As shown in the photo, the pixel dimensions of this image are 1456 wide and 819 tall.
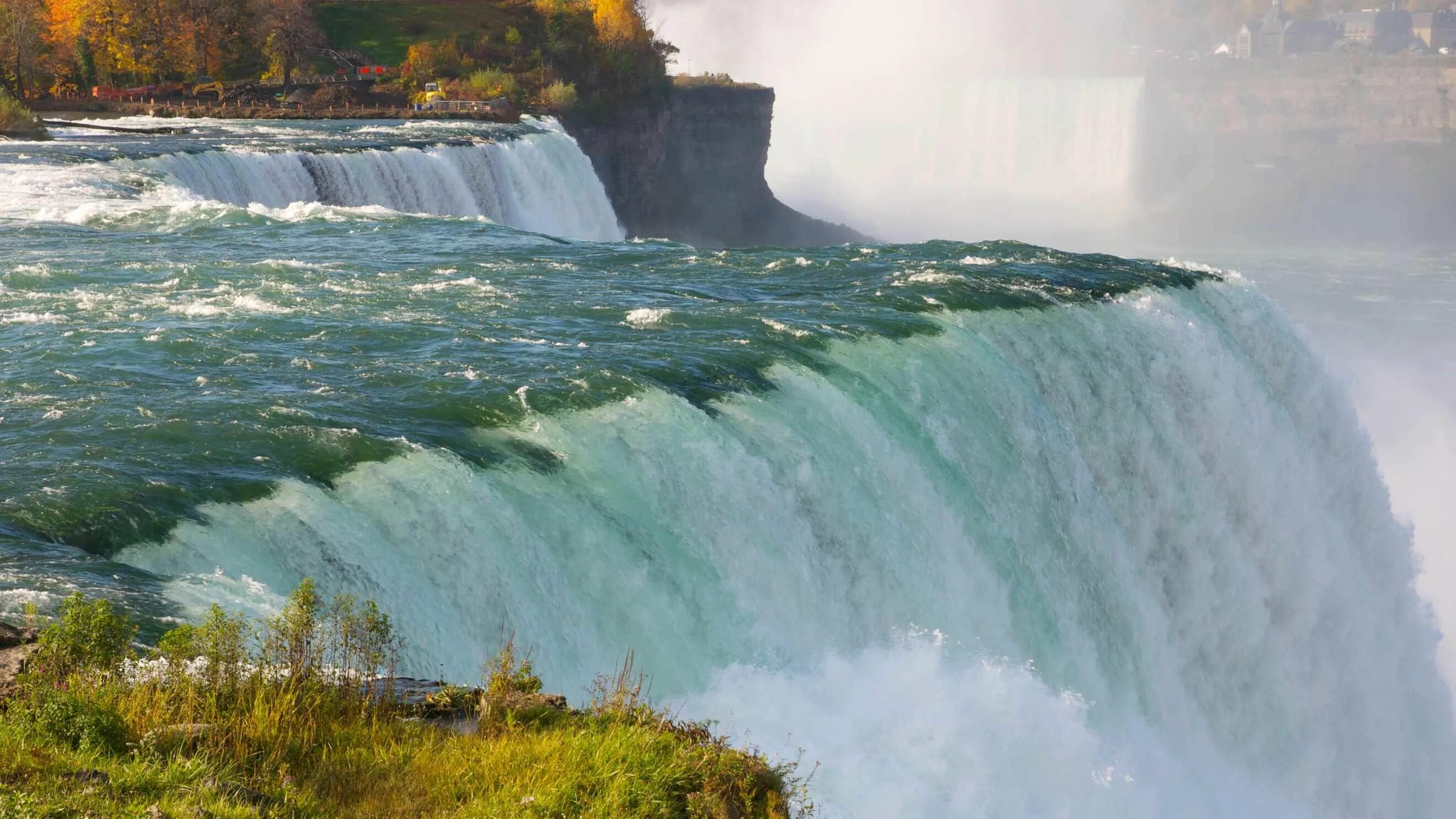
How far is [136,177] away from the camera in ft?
91.6

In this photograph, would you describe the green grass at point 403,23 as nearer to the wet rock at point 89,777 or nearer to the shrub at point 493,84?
the shrub at point 493,84

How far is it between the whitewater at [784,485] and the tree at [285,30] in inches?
1084

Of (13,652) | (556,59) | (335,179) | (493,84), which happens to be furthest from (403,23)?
(13,652)

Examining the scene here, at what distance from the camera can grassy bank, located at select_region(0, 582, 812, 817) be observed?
6.10 metres

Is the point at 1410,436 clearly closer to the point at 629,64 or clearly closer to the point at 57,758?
the point at 629,64

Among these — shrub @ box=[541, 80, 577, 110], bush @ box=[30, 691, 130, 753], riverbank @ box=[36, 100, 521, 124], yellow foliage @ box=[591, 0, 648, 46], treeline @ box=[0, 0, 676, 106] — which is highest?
yellow foliage @ box=[591, 0, 648, 46]

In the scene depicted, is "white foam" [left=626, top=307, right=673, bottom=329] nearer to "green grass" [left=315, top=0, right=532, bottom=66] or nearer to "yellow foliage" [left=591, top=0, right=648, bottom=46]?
"green grass" [left=315, top=0, right=532, bottom=66]

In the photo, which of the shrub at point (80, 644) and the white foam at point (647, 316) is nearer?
the shrub at point (80, 644)

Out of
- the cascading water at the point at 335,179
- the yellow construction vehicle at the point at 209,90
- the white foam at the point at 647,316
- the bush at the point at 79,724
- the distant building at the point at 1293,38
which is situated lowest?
the bush at the point at 79,724

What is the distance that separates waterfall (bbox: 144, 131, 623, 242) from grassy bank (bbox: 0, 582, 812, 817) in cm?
2367

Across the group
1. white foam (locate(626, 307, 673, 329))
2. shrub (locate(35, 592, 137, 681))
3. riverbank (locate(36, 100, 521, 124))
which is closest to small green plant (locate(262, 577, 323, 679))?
shrub (locate(35, 592, 137, 681))

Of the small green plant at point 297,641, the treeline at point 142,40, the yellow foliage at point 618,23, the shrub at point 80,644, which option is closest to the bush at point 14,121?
the treeline at point 142,40

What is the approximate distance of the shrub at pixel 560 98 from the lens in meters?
53.5

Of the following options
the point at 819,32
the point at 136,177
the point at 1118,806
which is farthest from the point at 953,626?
the point at 819,32
